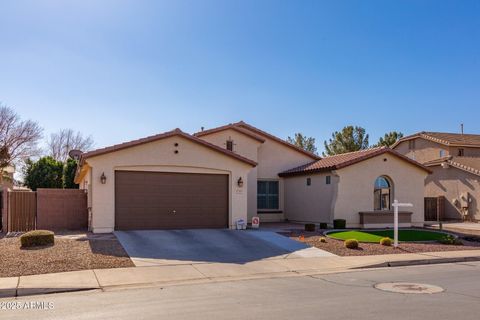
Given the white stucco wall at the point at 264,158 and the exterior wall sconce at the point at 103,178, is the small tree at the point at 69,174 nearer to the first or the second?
the white stucco wall at the point at 264,158

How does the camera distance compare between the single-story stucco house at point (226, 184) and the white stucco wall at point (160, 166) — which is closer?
the white stucco wall at point (160, 166)

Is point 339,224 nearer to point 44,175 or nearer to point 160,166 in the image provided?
point 160,166

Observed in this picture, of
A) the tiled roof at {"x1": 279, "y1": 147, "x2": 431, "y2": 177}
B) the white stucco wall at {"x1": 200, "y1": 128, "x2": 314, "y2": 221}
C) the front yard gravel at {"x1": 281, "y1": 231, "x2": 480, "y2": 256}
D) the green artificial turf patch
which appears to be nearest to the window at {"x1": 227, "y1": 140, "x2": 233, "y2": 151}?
the white stucco wall at {"x1": 200, "y1": 128, "x2": 314, "y2": 221}

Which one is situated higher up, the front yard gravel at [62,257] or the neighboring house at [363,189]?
the neighboring house at [363,189]

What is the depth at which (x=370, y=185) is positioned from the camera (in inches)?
941

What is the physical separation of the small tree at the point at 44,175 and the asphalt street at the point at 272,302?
91.3 ft

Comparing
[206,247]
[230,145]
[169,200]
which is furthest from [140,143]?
[230,145]

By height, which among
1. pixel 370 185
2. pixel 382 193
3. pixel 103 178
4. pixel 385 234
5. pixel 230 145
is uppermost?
pixel 230 145

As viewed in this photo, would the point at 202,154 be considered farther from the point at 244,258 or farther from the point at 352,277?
the point at 352,277

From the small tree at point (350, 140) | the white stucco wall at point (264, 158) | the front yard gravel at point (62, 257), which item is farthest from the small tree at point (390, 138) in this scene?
the front yard gravel at point (62, 257)

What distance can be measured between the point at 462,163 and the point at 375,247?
2229 centimetres

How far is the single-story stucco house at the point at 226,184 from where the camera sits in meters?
18.6

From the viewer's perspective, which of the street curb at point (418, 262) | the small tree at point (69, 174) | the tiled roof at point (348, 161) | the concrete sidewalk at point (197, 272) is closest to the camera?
the concrete sidewalk at point (197, 272)

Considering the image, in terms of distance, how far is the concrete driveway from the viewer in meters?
13.8
